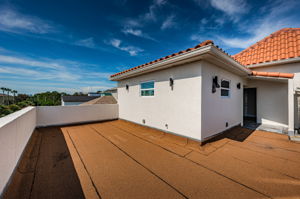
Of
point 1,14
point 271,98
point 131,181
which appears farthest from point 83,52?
point 271,98

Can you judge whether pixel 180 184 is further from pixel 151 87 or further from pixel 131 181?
pixel 151 87

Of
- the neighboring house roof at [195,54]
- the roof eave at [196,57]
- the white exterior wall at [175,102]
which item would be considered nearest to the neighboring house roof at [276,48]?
the neighboring house roof at [195,54]

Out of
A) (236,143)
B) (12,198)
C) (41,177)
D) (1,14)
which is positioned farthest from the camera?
(1,14)

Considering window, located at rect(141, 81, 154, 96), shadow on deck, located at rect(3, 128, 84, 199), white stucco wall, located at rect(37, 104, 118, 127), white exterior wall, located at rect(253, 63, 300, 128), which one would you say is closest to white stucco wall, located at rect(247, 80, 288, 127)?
white exterior wall, located at rect(253, 63, 300, 128)

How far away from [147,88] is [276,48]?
8.09 metres

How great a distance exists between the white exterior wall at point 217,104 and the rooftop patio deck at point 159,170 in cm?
65

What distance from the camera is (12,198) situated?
1.84 metres

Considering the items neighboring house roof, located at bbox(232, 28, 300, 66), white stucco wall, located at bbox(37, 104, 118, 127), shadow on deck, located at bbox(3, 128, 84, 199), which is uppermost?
neighboring house roof, located at bbox(232, 28, 300, 66)

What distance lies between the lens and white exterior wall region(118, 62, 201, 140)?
3.90m

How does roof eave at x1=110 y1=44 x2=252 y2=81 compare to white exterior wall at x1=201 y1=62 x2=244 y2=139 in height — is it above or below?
above

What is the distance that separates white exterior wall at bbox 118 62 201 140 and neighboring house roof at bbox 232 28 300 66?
5493 millimetres

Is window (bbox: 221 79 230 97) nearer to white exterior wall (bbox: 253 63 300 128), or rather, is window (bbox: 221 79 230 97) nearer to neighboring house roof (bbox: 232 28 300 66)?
white exterior wall (bbox: 253 63 300 128)

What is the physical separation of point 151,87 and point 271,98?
21.6 feet

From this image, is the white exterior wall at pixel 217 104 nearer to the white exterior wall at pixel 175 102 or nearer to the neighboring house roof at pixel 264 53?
the white exterior wall at pixel 175 102
